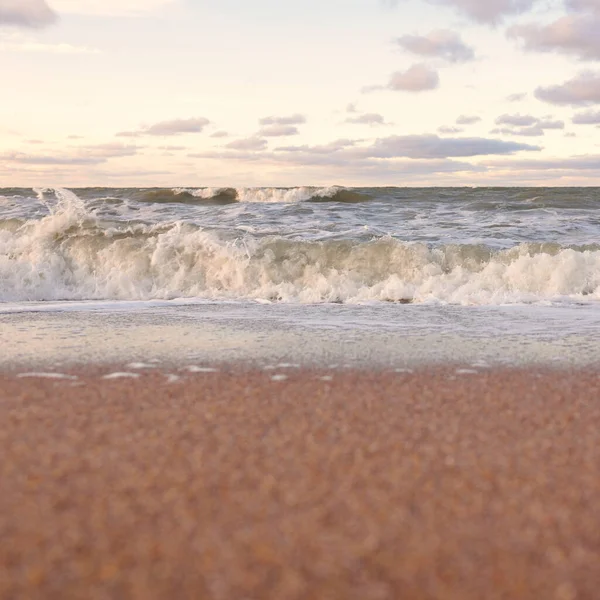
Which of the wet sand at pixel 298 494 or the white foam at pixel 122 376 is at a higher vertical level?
the wet sand at pixel 298 494

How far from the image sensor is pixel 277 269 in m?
10.4

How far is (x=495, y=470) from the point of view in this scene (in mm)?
2385

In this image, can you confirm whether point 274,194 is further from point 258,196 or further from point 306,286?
point 306,286

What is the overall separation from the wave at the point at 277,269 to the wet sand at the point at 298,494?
5391 millimetres

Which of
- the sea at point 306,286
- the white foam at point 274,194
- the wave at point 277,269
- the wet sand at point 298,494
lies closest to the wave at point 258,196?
the white foam at point 274,194

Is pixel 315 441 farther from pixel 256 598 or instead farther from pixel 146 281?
pixel 146 281

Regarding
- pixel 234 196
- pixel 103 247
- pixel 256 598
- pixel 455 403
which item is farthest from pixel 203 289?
pixel 234 196

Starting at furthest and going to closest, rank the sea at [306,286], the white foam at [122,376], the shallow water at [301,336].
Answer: the sea at [306,286]
the shallow water at [301,336]
the white foam at [122,376]

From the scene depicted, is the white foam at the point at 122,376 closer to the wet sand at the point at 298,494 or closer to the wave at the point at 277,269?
the wet sand at the point at 298,494

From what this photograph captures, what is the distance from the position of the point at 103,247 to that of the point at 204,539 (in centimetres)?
1035

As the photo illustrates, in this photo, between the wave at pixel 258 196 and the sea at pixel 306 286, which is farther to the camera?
the wave at pixel 258 196

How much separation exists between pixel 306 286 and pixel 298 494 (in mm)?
7881

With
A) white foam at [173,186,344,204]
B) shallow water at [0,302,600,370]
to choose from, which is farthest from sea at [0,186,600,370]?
white foam at [173,186,344,204]

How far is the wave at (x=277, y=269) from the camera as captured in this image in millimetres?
9180
